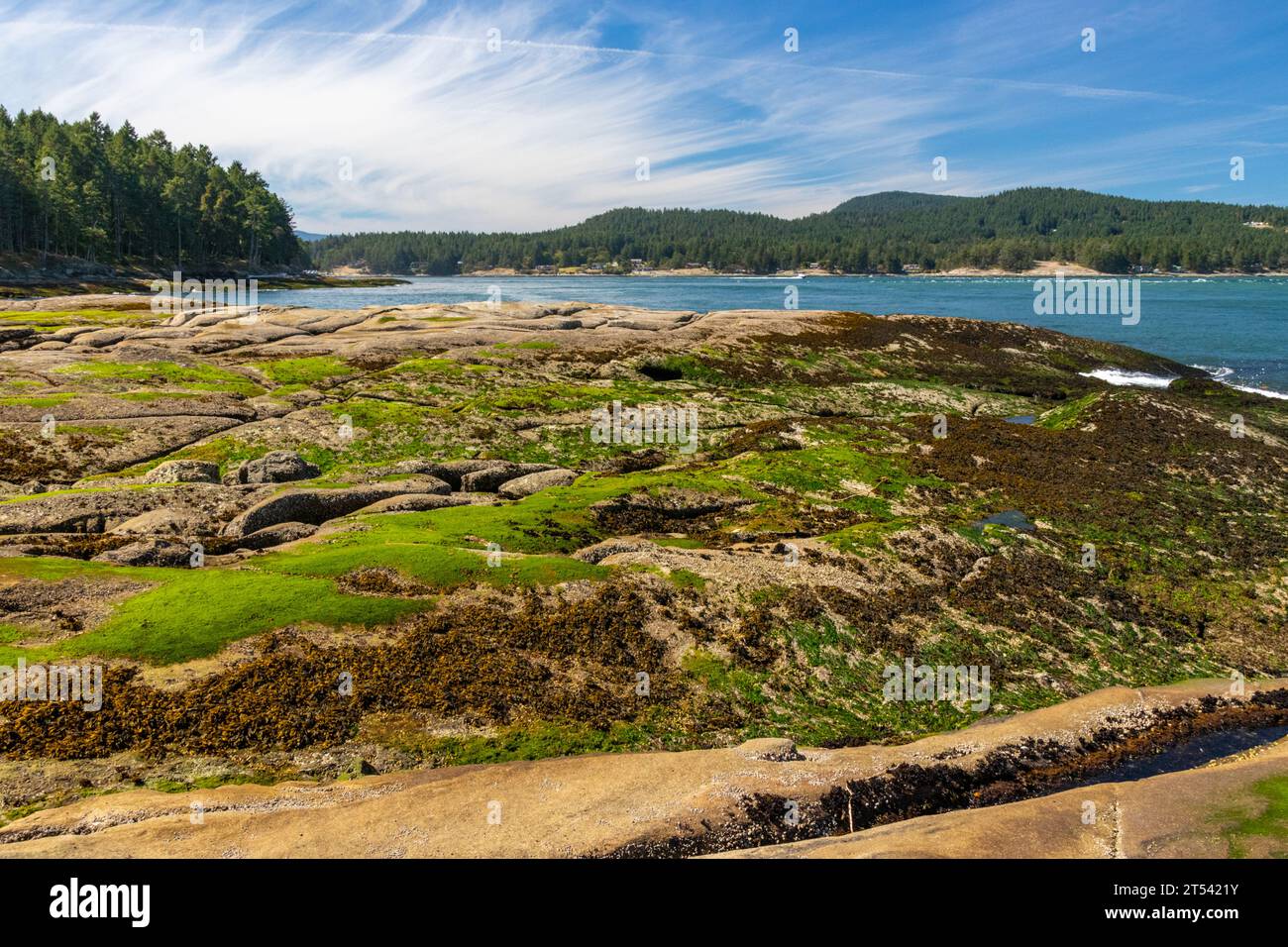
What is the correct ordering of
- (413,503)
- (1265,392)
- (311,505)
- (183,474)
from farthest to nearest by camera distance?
1. (1265,392)
2. (183,474)
3. (413,503)
4. (311,505)

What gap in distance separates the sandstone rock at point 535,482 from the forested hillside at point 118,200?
13593cm

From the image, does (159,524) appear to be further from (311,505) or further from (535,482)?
(535,482)

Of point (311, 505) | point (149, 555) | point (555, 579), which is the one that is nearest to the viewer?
point (149, 555)

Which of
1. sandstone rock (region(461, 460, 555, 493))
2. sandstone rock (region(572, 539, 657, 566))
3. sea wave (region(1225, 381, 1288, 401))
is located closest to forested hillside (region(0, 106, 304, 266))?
sandstone rock (region(461, 460, 555, 493))

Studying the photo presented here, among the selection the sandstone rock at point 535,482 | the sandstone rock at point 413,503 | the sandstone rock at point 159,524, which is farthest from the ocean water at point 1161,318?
the sandstone rock at point 159,524

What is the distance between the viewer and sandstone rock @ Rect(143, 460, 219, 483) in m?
25.6

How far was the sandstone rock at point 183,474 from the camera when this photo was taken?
2558 centimetres

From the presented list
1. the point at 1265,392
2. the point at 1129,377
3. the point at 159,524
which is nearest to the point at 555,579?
the point at 159,524

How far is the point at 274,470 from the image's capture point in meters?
27.5

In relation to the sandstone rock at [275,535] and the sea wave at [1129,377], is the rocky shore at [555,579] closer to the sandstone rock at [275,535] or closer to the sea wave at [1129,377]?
the sandstone rock at [275,535]

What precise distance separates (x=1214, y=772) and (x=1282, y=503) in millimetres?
26610

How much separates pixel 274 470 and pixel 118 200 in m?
160
